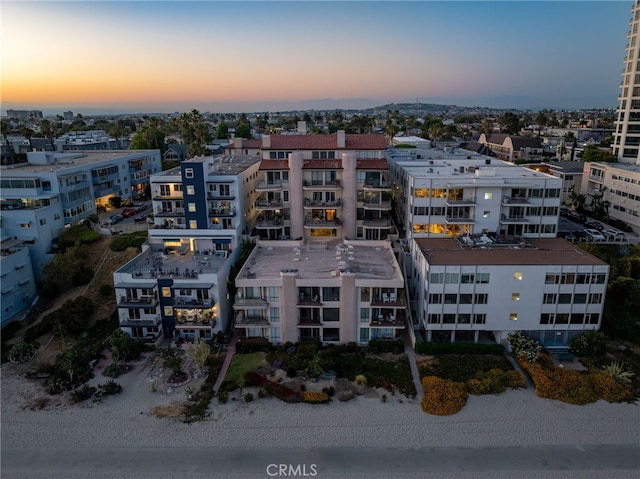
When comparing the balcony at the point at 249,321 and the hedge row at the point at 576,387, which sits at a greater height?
the balcony at the point at 249,321

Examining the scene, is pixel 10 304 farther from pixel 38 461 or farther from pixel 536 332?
pixel 536 332

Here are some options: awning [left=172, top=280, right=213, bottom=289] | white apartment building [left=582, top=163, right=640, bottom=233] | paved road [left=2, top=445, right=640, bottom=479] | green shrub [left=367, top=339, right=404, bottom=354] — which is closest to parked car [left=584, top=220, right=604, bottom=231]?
white apartment building [left=582, top=163, right=640, bottom=233]

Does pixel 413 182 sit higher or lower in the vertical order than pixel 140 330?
higher

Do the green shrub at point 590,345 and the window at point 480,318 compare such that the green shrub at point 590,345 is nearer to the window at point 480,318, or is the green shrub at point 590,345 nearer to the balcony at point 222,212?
the window at point 480,318

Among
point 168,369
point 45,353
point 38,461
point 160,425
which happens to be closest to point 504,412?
point 160,425

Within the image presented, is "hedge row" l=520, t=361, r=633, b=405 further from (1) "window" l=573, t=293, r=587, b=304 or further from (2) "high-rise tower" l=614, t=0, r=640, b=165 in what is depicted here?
(2) "high-rise tower" l=614, t=0, r=640, b=165

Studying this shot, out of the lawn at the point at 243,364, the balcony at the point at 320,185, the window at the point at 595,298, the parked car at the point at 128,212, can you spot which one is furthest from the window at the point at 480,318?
the parked car at the point at 128,212
